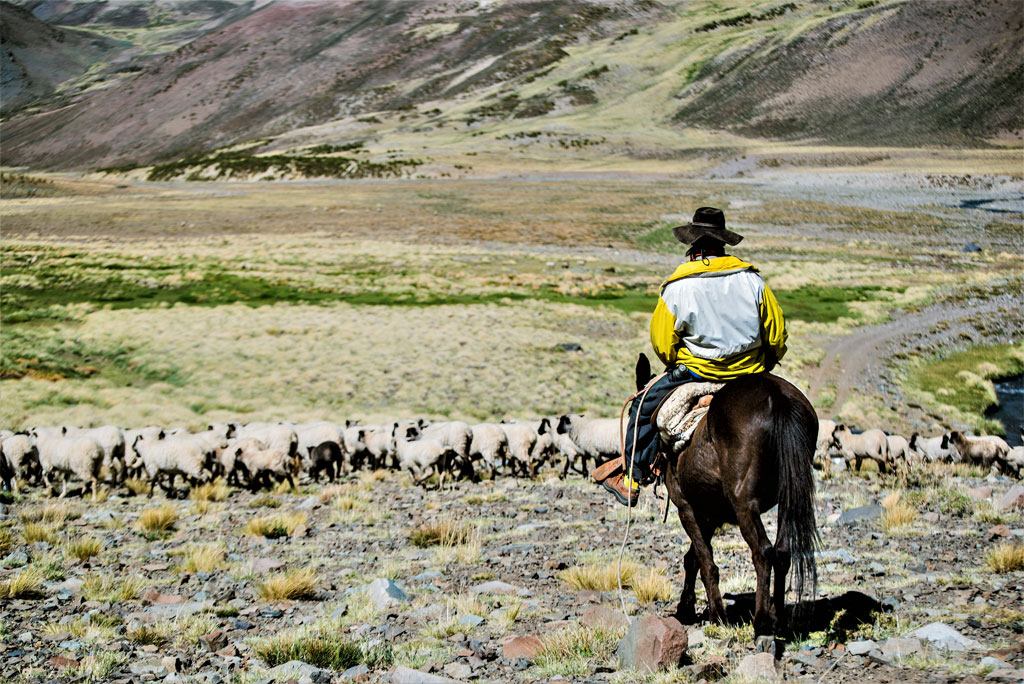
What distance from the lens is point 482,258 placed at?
42719 millimetres

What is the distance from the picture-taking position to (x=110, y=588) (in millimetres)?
8938

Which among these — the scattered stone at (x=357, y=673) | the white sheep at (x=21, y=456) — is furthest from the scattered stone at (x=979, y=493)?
the white sheep at (x=21, y=456)

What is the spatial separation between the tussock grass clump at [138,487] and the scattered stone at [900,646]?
1168 cm

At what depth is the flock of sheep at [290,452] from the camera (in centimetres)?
1459

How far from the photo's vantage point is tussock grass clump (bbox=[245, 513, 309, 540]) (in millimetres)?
11531

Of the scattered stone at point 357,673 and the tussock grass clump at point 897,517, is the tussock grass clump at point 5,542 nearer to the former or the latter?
the scattered stone at point 357,673

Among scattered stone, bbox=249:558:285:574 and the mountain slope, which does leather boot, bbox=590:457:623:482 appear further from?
the mountain slope

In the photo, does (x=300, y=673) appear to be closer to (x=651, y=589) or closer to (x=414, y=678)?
(x=414, y=678)

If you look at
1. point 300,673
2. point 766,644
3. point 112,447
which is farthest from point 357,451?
point 766,644

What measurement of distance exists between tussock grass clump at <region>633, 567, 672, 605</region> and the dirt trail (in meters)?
14.1

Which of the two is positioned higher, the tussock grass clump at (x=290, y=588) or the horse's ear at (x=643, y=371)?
the horse's ear at (x=643, y=371)

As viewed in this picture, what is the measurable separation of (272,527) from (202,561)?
1.79 metres

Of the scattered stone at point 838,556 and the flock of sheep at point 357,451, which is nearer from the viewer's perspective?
the scattered stone at point 838,556

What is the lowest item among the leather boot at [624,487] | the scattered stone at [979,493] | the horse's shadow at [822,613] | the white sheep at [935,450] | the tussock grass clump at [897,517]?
the white sheep at [935,450]
